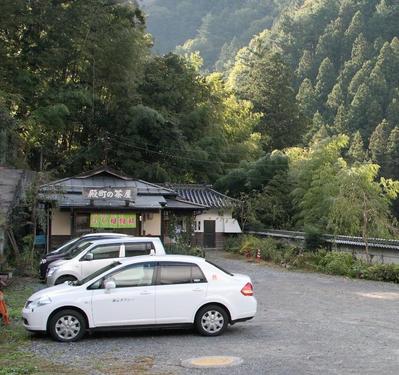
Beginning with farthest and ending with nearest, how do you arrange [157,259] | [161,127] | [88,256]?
[161,127] → [88,256] → [157,259]

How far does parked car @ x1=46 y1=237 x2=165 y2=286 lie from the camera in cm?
1469

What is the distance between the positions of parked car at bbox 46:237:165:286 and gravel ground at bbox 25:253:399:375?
3.34m

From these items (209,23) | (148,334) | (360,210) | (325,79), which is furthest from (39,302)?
(209,23)

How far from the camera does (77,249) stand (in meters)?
16.5

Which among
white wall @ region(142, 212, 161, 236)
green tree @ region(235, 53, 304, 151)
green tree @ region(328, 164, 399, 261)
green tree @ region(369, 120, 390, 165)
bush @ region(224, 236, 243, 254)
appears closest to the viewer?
green tree @ region(328, 164, 399, 261)

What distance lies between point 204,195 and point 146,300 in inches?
1072

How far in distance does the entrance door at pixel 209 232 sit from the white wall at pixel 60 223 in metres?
13.3

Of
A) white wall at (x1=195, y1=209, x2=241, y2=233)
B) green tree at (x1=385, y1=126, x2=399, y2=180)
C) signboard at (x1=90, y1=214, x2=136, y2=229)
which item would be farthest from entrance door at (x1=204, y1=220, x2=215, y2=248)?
green tree at (x1=385, y1=126, x2=399, y2=180)

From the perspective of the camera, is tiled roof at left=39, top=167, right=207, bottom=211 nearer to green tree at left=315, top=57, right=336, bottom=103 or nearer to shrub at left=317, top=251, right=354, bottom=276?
shrub at left=317, top=251, right=354, bottom=276

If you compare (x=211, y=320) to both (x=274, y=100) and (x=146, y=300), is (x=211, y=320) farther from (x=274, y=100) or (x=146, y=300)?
(x=274, y=100)

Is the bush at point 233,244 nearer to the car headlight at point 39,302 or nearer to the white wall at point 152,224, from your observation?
the white wall at point 152,224

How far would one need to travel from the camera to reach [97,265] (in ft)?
48.5

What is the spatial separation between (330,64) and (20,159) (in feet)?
189

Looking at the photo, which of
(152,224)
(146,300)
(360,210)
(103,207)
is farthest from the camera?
(152,224)
